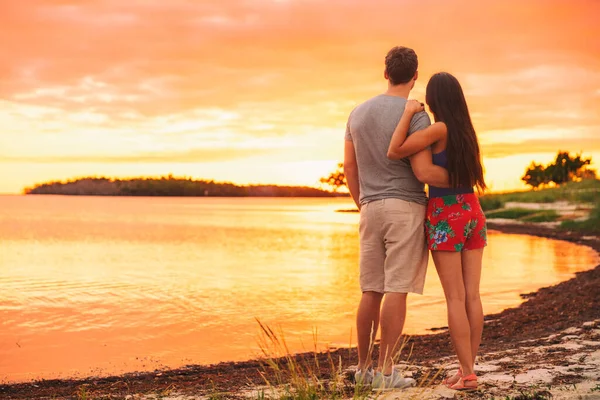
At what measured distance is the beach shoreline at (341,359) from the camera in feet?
19.9

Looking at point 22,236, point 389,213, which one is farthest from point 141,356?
point 22,236

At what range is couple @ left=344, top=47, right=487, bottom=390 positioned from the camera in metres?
4.47

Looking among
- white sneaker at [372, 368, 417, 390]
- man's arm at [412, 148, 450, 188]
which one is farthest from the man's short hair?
white sneaker at [372, 368, 417, 390]

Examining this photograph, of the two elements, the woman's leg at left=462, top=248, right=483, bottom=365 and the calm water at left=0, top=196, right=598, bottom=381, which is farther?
the calm water at left=0, top=196, right=598, bottom=381

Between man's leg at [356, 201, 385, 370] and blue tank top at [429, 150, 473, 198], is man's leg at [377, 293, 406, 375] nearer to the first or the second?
man's leg at [356, 201, 385, 370]

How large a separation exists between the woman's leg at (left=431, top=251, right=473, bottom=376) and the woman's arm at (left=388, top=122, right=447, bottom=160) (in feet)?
2.38

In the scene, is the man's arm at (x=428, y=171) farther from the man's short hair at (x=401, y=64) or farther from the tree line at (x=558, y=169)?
the tree line at (x=558, y=169)

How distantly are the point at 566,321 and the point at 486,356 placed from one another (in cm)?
291

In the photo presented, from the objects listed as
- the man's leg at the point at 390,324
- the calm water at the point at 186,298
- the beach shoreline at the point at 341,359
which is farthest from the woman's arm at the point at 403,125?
the calm water at the point at 186,298

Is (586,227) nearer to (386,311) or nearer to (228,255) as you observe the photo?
(228,255)

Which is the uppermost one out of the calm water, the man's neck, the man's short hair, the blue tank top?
the man's short hair

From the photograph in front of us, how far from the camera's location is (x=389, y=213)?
15.0 ft

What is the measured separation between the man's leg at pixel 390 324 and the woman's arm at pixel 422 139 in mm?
1004

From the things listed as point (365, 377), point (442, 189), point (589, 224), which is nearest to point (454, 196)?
point (442, 189)
